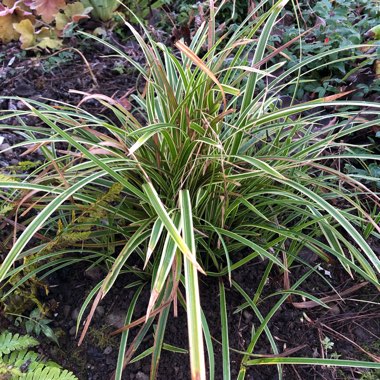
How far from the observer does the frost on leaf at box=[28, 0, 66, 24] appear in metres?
2.66

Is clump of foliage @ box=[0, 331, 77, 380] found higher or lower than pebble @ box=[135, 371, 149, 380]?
higher

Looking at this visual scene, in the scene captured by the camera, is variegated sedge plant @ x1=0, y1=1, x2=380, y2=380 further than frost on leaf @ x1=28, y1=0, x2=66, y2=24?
No

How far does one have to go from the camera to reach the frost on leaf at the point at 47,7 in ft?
8.72

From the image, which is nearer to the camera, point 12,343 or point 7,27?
point 12,343

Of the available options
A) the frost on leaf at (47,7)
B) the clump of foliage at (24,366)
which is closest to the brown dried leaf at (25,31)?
the frost on leaf at (47,7)

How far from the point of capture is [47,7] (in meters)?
2.67

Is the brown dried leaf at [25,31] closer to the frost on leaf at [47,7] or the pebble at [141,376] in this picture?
the frost on leaf at [47,7]

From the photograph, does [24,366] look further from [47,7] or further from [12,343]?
[47,7]

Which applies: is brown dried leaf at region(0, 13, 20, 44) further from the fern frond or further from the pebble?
the pebble

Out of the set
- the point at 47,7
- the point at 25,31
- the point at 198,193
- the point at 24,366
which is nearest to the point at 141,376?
the point at 24,366

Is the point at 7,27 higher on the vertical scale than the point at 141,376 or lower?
higher

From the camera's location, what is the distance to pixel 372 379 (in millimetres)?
1479

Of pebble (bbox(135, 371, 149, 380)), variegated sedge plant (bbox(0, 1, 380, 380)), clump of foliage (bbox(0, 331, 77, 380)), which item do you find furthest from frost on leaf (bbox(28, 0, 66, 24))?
pebble (bbox(135, 371, 149, 380))

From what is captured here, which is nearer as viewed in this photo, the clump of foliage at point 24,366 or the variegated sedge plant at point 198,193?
the clump of foliage at point 24,366
